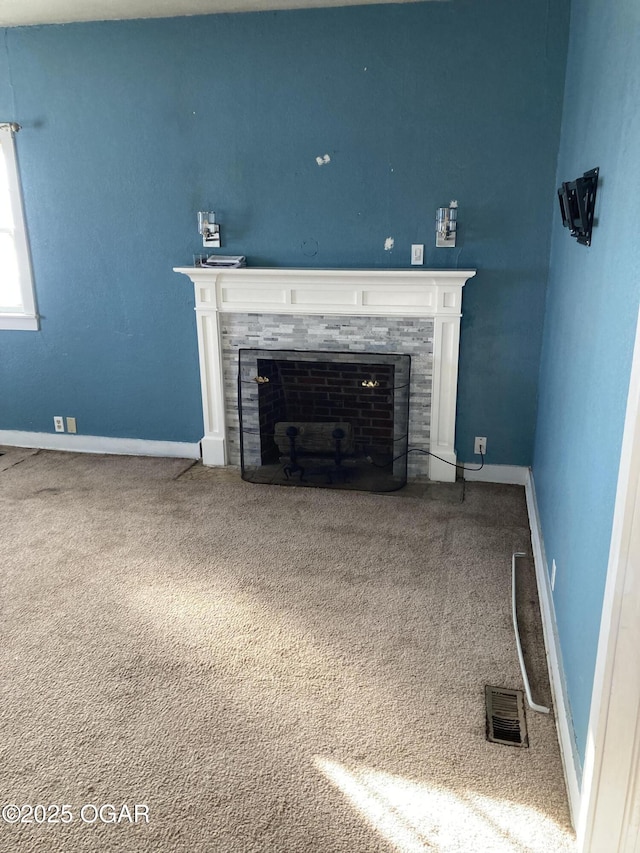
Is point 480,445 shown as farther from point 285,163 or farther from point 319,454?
point 285,163

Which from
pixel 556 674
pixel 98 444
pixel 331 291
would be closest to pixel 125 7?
pixel 331 291

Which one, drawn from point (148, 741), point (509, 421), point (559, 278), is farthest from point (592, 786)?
point (509, 421)

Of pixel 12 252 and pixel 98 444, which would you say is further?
pixel 98 444

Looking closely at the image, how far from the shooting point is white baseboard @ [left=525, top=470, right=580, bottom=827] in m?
1.78

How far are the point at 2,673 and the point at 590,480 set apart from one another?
2062 mm

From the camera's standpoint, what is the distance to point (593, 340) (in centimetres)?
199

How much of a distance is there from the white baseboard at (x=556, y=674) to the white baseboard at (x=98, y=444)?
7.71 feet

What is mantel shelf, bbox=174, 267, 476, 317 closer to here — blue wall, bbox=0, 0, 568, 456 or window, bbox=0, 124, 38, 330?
blue wall, bbox=0, 0, 568, 456

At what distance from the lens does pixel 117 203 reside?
4.14 metres

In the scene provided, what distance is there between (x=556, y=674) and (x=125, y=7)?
3898 millimetres

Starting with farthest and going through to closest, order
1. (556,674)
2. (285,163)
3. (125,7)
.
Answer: (285,163) < (125,7) < (556,674)

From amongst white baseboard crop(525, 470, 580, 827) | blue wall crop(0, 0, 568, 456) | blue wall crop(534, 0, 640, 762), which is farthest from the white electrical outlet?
blue wall crop(534, 0, 640, 762)

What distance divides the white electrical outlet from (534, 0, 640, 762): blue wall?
1034 millimetres

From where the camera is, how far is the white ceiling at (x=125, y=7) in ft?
11.6
